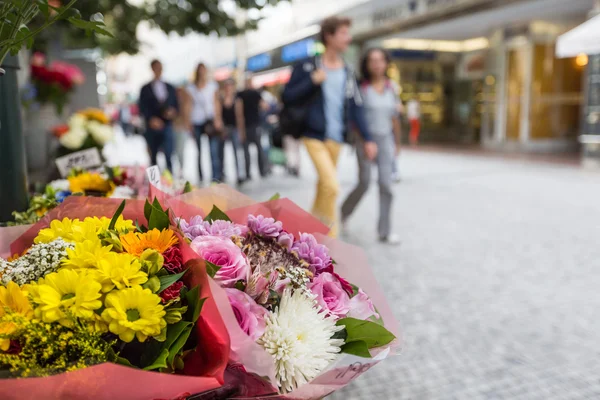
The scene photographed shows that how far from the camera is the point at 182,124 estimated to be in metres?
8.87

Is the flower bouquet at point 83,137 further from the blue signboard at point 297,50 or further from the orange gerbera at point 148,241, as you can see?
the blue signboard at point 297,50

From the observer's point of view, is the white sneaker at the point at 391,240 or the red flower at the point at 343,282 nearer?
the red flower at the point at 343,282

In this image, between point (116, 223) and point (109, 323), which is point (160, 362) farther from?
point (116, 223)

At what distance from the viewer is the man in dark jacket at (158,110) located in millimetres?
7805

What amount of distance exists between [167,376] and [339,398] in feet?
6.18

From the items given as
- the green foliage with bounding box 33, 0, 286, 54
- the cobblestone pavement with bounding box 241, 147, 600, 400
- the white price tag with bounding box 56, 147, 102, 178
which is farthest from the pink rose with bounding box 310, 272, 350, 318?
the green foliage with bounding box 33, 0, 286, 54

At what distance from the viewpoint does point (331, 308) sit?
1.03 m

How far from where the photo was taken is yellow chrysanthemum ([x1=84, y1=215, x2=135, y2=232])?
1.07 metres

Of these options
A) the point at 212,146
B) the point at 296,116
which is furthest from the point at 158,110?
the point at 296,116

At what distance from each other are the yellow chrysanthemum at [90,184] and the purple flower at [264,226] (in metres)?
1.09

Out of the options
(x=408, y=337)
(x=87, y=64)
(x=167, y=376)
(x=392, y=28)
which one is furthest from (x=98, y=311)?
(x=392, y=28)

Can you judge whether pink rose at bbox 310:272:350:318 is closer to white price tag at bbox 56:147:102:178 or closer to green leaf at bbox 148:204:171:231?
green leaf at bbox 148:204:171:231

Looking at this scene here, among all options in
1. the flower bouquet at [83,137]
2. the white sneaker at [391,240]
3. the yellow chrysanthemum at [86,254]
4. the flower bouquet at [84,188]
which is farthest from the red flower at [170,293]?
the white sneaker at [391,240]

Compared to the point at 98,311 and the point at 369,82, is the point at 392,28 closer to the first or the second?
the point at 369,82
